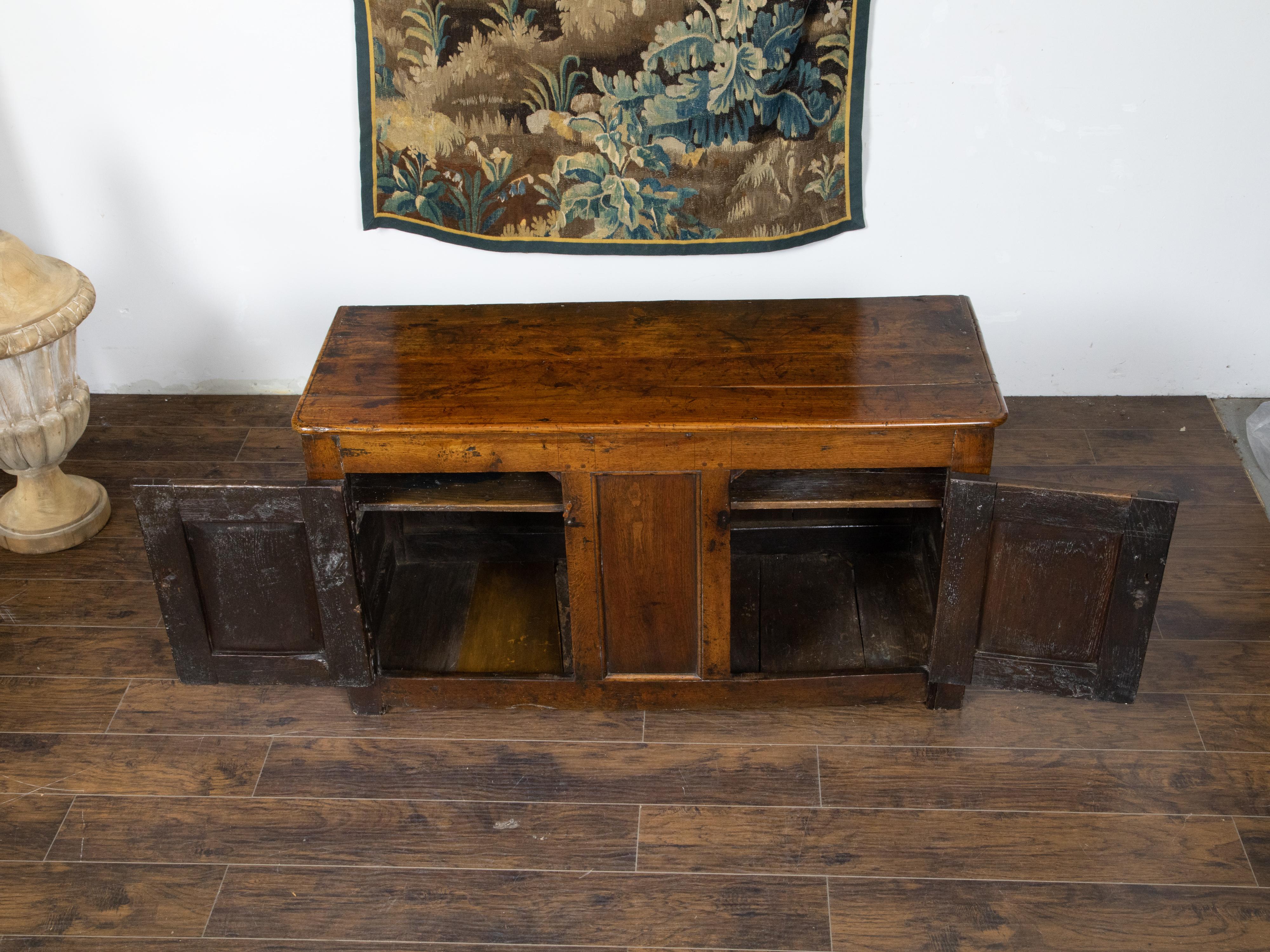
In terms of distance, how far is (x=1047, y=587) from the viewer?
252 centimetres

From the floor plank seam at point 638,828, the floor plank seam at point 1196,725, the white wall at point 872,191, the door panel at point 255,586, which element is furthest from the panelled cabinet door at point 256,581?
the floor plank seam at point 1196,725

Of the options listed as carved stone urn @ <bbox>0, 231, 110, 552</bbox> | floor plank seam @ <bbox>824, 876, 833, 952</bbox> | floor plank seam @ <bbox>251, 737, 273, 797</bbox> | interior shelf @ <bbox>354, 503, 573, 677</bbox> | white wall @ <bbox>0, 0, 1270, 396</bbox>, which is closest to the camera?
floor plank seam @ <bbox>824, 876, 833, 952</bbox>

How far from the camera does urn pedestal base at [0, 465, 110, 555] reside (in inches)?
131

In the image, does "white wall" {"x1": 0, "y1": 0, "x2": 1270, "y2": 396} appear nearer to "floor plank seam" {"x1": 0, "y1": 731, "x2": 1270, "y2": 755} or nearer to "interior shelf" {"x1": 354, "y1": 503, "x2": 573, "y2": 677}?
"interior shelf" {"x1": 354, "y1": 503, "x2": 573, "y2": 677}

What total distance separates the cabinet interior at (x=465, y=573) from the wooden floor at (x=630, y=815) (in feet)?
0.62

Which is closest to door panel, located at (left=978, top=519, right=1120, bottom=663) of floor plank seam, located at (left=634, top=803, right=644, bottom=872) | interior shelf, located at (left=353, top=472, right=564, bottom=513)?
floor plank seam, located at (left=634, top=803, right=644, bottom=872)

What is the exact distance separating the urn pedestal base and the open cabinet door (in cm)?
233

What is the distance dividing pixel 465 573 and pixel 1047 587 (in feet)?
4.98

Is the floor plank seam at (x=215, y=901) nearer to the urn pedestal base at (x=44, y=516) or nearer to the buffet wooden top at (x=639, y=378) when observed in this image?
the buffet wooden top at (x=639, y=378)

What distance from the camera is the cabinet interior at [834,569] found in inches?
103

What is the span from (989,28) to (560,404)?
166 centimetres

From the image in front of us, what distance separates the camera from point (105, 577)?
3264 mm

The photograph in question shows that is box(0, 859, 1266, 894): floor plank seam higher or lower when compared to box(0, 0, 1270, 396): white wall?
lower

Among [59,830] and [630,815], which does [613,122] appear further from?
[59,830]
